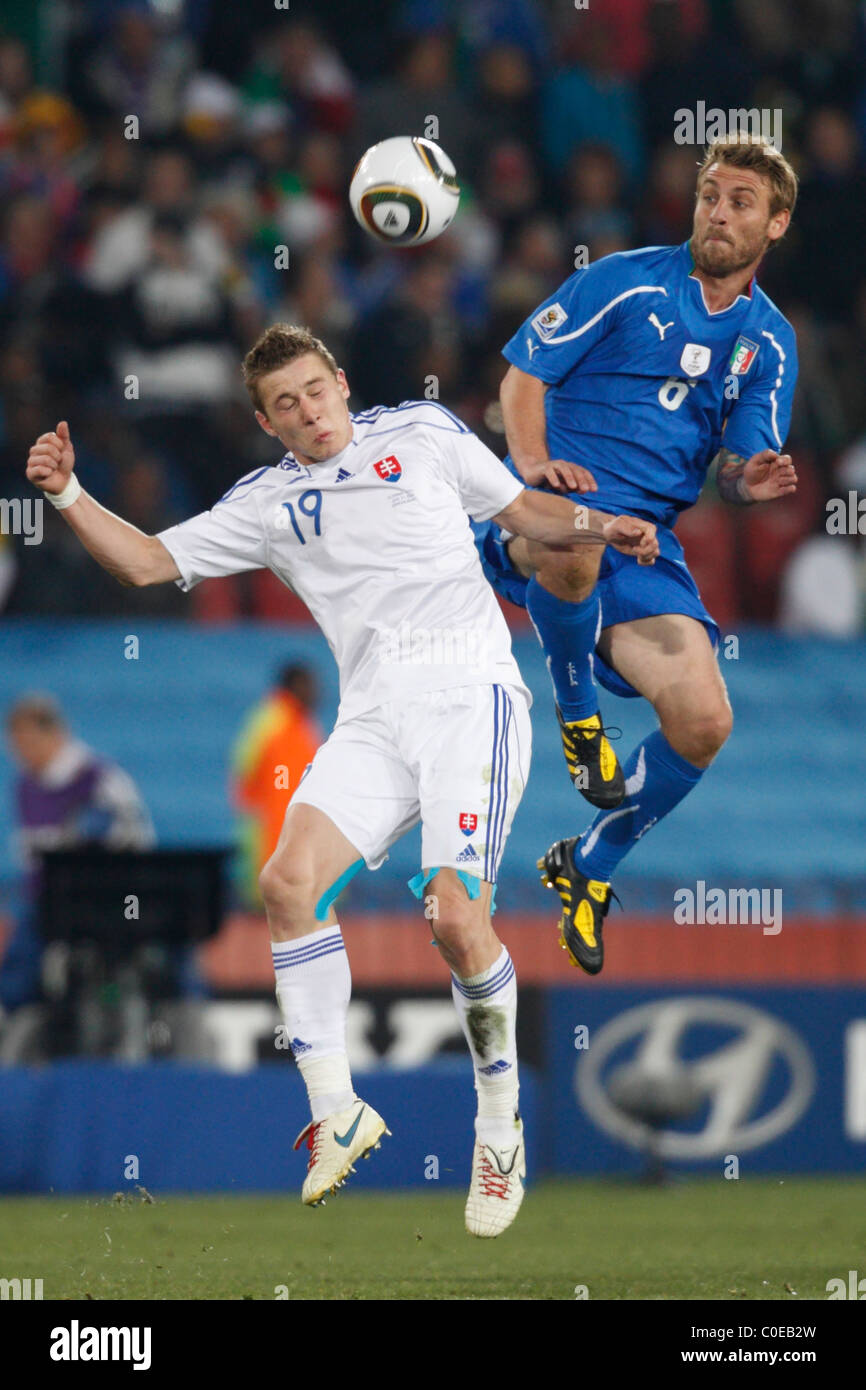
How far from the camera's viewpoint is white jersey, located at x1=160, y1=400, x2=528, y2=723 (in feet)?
23.5

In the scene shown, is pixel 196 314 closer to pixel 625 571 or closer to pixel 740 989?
pixel 740 989

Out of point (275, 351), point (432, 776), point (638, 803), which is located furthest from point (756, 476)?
point (275, 351)

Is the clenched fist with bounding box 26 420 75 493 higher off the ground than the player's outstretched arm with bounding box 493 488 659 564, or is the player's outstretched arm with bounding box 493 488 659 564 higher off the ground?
the clenched fist with bounding box 26 420 75 493

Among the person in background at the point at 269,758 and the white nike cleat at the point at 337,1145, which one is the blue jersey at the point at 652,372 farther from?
the person in background at the point at 269,758

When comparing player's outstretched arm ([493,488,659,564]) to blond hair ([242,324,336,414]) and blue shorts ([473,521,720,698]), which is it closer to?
blue shorts ([473,521,720,698])

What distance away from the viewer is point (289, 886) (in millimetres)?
6926

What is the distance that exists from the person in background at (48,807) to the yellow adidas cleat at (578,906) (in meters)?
3.90

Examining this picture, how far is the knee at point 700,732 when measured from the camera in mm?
7652

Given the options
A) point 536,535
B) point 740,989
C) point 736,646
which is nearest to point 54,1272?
point 536,535

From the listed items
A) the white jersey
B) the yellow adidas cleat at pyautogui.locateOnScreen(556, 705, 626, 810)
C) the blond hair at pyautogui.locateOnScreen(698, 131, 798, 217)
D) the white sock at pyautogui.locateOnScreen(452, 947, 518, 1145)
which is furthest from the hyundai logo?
the blond hair at pyautogui.locateOnScreen(698, 131, 798, 217)

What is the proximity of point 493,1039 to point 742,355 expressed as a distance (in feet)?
8.09

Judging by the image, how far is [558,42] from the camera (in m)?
17.3

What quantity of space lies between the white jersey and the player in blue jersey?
329 mm

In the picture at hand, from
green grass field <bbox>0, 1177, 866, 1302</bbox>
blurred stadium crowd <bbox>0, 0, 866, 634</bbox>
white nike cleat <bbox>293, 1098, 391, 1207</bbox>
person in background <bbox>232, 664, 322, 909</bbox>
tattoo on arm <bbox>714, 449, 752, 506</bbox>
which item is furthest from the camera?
blurred stadium crowd <bbox>0, 0, 866, 634</bbox>
